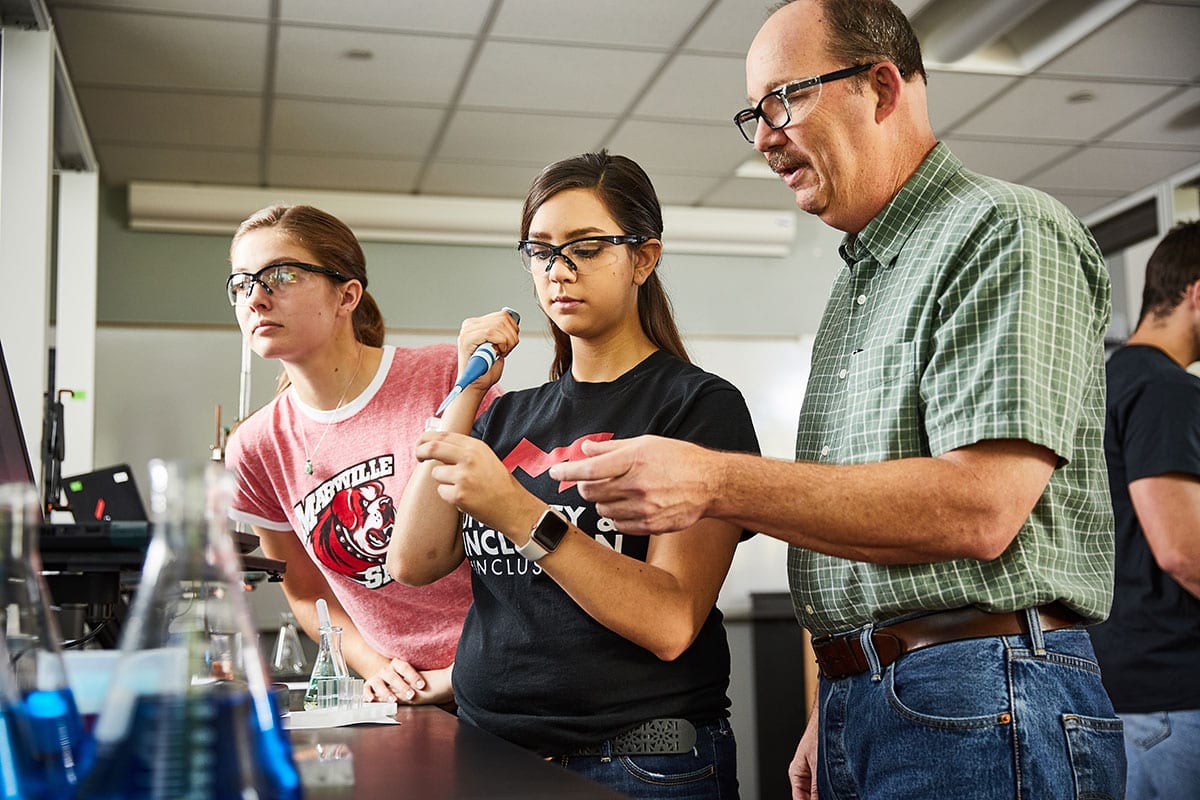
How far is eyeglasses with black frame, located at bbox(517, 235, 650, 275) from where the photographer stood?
58.6 inches

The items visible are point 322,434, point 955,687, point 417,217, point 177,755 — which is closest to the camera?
point 177,755

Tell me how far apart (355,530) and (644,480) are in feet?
3.01

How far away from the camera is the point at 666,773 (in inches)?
48.7

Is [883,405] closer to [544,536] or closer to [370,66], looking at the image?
[544,536]

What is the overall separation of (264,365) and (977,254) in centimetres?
466

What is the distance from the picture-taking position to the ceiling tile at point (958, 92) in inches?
Result: 170

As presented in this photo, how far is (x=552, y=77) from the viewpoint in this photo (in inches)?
169

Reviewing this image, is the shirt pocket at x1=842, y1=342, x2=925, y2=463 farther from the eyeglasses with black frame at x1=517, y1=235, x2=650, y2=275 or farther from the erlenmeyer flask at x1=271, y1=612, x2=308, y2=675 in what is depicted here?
the erlenmeyer flask at x1=271, y1=612, x2=308, y2=675

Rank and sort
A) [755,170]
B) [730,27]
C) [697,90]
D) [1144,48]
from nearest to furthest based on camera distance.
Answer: [730,27], [1144,48], [697,90], [755,170]

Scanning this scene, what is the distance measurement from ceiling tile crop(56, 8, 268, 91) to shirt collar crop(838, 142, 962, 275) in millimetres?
3077

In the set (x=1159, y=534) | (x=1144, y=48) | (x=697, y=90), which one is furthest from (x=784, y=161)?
(x=1144, y=48)

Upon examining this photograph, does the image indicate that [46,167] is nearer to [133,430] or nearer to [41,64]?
[41,64]

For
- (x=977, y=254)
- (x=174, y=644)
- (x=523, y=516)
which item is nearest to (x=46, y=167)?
(x=523, y=516)

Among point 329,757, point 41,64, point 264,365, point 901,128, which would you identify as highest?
point 41,64
